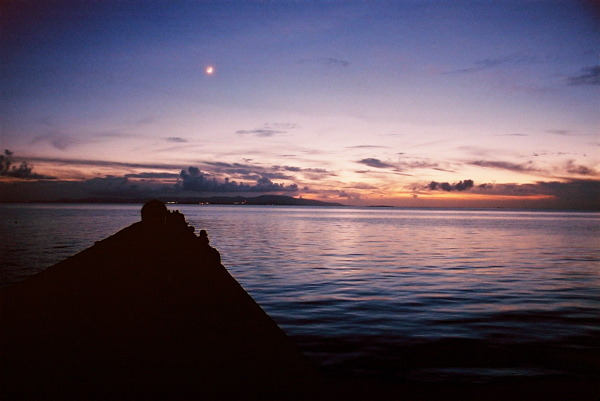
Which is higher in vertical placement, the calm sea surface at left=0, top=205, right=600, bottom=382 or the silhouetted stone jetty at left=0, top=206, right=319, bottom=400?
the silhouetted stone jetty at left=0, top=206, right=319, bottom=400

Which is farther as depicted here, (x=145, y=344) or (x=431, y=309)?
(x=431, y=309)

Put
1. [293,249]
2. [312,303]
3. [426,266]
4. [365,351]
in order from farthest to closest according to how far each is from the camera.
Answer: [293,249], [426,266], [312,303], [365,351]

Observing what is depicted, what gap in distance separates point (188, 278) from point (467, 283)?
36.0 ft

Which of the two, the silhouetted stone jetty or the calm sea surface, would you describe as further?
the calm sea surface

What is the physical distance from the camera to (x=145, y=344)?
5641 mm

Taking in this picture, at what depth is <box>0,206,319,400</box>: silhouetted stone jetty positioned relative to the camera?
425 cm

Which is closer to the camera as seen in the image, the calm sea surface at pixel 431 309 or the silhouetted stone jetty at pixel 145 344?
the silhouetted stone jetty at pixel 145 344

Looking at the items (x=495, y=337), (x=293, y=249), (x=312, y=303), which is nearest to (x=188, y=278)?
(x=312, y=303)

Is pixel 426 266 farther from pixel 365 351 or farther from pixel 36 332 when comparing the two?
pixel 36 332

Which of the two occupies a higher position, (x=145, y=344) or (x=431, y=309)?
(x=145, y=344)

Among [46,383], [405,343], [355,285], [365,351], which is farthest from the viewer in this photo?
[355,285]

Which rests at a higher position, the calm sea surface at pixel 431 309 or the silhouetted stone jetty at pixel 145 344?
the silhouetted stone jetty at pixel 145 344

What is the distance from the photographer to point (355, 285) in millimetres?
16641

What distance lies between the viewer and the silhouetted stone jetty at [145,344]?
167 inches
